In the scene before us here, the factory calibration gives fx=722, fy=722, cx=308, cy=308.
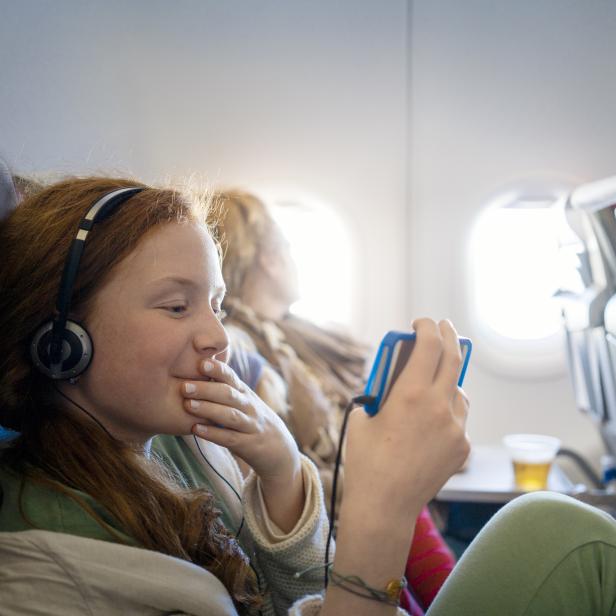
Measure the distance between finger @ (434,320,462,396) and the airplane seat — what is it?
54 cm

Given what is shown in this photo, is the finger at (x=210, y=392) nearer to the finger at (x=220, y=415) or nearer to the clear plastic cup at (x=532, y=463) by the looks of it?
the finger at (x=220, y=415)

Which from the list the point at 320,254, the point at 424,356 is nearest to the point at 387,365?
the point at 424,356

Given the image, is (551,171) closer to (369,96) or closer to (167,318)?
(369,96)

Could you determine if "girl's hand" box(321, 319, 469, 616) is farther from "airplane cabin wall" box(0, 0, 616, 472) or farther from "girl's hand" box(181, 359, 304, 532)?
"airplane cabin wall" box(0, 0, 616, 472)

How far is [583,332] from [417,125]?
139 cm

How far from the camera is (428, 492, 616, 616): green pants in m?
0.80

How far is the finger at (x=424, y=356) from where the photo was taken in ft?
2.48

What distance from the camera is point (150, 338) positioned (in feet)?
2.91

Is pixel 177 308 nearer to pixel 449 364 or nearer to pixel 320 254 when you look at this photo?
pixel 449 364

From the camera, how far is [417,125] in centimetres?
278

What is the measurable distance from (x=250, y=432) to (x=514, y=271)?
1994 mm

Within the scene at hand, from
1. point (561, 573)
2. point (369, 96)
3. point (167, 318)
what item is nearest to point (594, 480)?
point (369, 96)

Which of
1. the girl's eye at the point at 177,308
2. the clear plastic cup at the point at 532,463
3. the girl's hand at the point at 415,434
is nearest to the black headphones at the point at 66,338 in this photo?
the girl's eye at the point at 177,308

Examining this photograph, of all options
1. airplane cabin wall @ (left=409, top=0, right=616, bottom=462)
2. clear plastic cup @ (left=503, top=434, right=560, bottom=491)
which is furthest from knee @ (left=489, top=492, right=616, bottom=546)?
airplane cabin wall @ (left=409, top=0, right=616, bottom=462)
